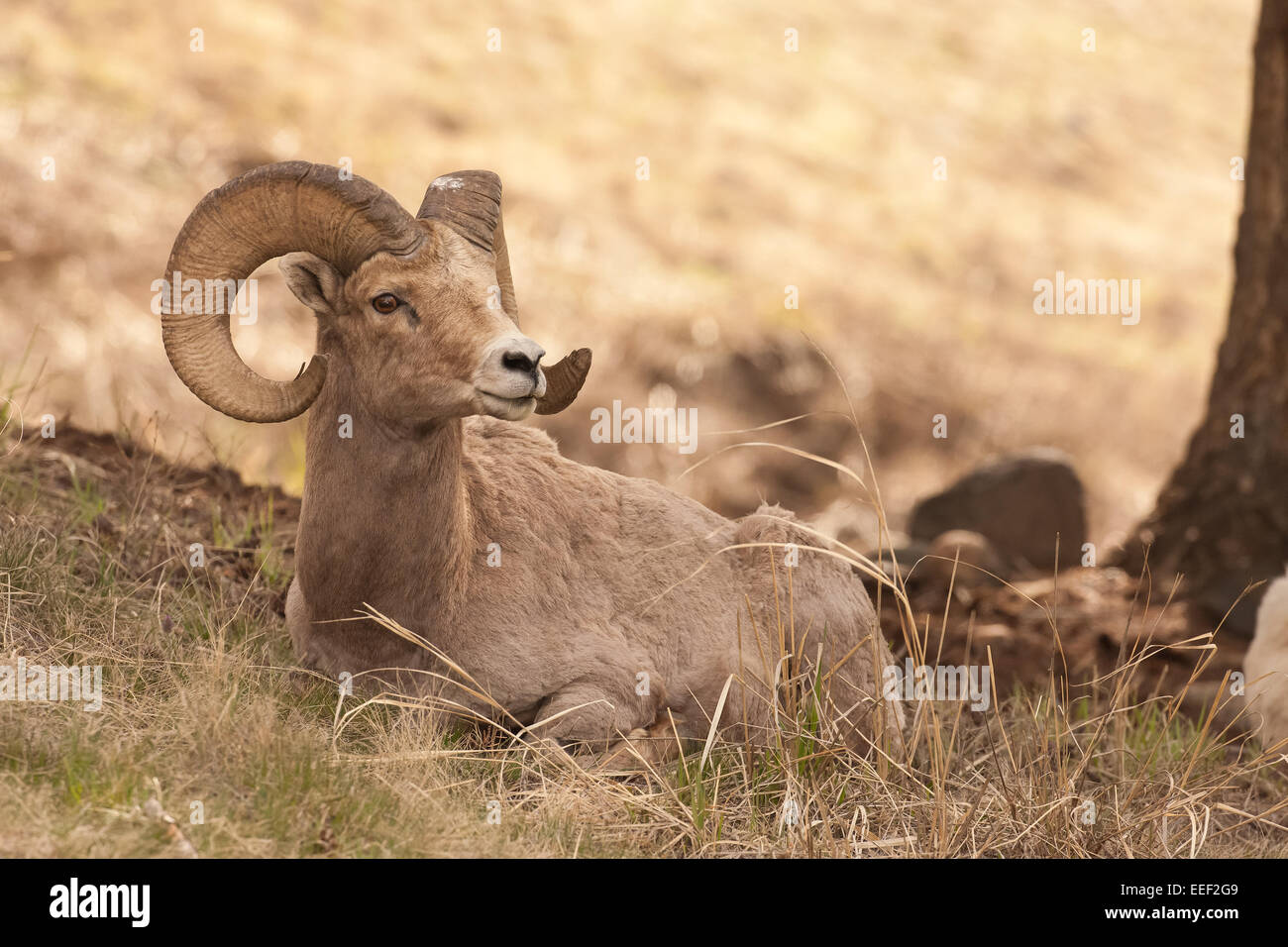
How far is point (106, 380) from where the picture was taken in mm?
14547

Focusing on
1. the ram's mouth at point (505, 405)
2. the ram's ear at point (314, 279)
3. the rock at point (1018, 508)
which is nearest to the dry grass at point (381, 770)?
the ram's mouth at point (505, 405)

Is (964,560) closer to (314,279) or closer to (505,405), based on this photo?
(505,405)

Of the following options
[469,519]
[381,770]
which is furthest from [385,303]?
[381,770]

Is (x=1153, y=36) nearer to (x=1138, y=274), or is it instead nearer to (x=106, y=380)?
(x=1138, y=274)

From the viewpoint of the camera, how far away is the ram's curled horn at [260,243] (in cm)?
527

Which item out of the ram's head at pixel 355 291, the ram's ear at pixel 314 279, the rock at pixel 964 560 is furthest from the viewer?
the rock at pixel 964 560

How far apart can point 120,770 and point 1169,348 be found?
23.7 m

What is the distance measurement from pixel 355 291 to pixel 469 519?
1.11 metres

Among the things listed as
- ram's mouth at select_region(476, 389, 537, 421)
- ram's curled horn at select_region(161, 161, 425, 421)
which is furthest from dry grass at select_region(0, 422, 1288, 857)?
ram's mouth at select_region(476, 389, 537, 421)

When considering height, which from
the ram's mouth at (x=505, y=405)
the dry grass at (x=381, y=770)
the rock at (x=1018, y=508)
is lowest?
the dry grass at (x=381, y=770)

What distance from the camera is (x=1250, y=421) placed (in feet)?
32.0

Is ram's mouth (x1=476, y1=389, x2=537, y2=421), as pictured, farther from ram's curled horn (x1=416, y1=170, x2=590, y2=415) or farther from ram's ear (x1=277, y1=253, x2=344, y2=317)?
ram's ear (x1=277, y1=253, x2=344, y2=317)

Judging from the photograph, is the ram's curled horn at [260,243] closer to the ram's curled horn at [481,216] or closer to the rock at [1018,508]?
the ram's curled horn at [481,216]
